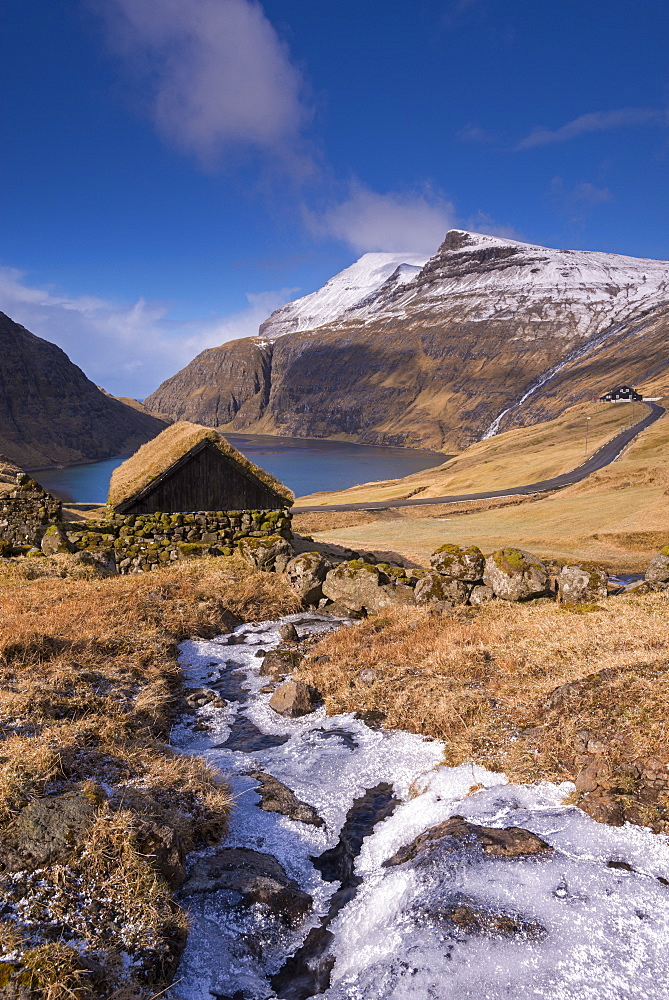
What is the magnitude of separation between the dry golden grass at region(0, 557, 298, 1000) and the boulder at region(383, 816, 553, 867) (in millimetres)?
1886

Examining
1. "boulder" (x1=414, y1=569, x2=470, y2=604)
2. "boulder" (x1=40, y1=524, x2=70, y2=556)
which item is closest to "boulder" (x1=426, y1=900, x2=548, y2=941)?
"boulder" (x1=414, y1=569, x2=470, y2=604)

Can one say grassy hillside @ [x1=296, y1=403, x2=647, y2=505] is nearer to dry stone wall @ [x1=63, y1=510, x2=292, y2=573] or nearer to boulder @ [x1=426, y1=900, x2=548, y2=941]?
dry stone wall @ [x1=63, y1=510, x2=292, y2=573]

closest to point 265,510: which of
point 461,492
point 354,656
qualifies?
point 354,656

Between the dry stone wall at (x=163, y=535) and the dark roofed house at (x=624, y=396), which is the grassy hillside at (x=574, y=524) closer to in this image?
the dry stone wall at (x=163, y=535)

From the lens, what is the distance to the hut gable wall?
55.9 feet

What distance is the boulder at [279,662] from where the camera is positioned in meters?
9.70

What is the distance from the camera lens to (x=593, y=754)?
5.87 m

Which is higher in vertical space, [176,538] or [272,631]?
[176,538]

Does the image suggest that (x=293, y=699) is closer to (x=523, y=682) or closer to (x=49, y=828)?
(x=523, y=682)

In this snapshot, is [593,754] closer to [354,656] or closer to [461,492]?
[354,656]

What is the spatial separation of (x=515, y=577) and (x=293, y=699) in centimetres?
622

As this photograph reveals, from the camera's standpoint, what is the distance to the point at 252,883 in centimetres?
479

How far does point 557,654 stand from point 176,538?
477 inches

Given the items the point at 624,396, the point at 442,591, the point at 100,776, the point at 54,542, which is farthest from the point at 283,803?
Answer: the point at 624,396
